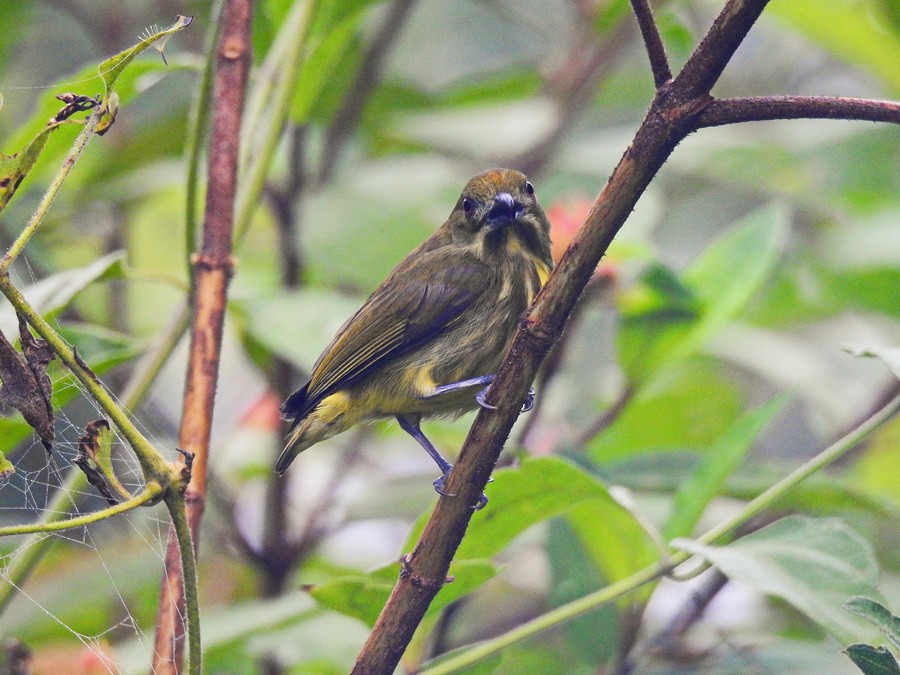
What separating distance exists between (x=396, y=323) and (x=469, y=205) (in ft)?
1.14

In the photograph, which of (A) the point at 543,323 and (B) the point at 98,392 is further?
(A) the point at 543,323

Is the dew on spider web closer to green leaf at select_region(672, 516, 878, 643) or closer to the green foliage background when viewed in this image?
the green foliage background

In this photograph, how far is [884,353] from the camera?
4.39 ft

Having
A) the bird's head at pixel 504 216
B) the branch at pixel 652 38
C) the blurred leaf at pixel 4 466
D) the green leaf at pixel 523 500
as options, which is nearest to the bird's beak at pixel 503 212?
the bird's head at pixel 504 216

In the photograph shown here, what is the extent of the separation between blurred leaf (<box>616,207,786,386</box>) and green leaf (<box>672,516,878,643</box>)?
95cm

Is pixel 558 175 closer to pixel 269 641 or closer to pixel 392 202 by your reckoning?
pixel 392 202

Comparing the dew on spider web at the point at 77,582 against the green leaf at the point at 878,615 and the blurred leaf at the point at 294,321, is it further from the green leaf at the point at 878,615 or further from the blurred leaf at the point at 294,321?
the green leaf at the point at 878,615

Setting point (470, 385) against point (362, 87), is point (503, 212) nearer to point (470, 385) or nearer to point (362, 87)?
point (470, 385)

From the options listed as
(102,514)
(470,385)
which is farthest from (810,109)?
(470,385)

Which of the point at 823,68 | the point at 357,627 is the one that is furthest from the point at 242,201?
the point at 823,68

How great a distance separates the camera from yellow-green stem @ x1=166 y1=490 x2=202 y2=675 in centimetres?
109

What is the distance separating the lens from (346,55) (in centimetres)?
333

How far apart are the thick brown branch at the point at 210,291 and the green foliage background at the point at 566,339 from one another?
79 mm

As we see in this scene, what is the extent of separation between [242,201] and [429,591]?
1.00 meters
